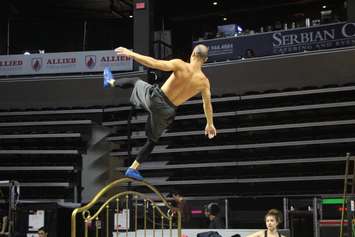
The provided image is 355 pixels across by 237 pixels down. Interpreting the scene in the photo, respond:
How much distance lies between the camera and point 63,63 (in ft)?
57.9

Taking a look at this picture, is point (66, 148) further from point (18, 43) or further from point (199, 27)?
point (199, 27)

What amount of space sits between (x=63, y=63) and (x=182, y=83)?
12.3 metres

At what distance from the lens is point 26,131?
18.6 m

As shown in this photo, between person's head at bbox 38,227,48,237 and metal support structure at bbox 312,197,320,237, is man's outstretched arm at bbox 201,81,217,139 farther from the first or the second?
person's head at bbox 38,227,48,237

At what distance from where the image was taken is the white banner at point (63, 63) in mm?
17109

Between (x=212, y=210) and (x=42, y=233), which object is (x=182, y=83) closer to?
(x=42, y=233)

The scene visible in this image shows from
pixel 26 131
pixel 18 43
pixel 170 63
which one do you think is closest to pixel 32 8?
pixel 18 43

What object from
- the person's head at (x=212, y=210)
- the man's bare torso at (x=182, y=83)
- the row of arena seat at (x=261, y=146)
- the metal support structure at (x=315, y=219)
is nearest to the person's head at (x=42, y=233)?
the person's head at (x=212, y=210)

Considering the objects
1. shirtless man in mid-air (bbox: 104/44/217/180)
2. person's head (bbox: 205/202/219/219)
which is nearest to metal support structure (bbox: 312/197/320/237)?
person's head (bbox: 205/202/219/219)

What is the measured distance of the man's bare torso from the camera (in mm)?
5930

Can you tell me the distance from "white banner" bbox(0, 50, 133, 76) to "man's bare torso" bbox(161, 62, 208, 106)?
1087 centimetres

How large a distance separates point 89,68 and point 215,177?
516cm

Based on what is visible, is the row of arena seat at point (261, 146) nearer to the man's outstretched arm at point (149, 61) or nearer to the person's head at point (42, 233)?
the person's head at point (42, 233)

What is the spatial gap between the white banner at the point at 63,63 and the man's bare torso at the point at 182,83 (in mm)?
10868
